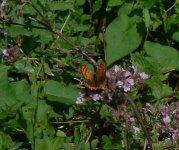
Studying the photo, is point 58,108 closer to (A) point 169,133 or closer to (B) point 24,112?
(B) point 24,112

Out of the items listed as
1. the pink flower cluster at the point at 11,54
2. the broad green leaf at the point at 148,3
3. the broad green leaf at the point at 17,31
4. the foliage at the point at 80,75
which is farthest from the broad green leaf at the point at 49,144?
the broad green leaf at the point at 148,3

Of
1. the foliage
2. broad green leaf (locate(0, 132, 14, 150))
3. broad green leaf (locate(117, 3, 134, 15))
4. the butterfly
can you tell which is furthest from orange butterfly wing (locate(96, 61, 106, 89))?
broad green leaf (locate(117, 3, 134, 15))

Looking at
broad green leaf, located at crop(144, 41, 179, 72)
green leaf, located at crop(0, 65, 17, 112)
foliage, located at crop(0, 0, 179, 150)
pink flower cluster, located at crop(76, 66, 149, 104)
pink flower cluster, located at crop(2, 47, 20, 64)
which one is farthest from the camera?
broad green leaf, located at crop(144, 41, 179, 72)

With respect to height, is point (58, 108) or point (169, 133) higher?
point (58, 108)

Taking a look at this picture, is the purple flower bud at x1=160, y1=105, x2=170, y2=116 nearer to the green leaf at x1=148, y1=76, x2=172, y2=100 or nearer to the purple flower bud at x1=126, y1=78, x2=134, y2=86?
the purple flower bud at x1=126, y1=78, x2=134, y2=86

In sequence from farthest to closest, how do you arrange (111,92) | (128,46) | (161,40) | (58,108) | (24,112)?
1. (161,40)
2. (128,46)
3. (58,108)
4. (24,112)
5. (111,92)

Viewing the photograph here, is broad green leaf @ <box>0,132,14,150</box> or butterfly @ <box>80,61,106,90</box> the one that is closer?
butterfly @ <box>80,61,106,90</box>

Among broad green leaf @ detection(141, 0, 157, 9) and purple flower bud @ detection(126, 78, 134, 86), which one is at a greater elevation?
broad green leaf @ detection(141, 0, 157, 9)

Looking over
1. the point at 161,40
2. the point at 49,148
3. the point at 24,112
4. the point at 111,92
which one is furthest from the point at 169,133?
the point at 161,40
